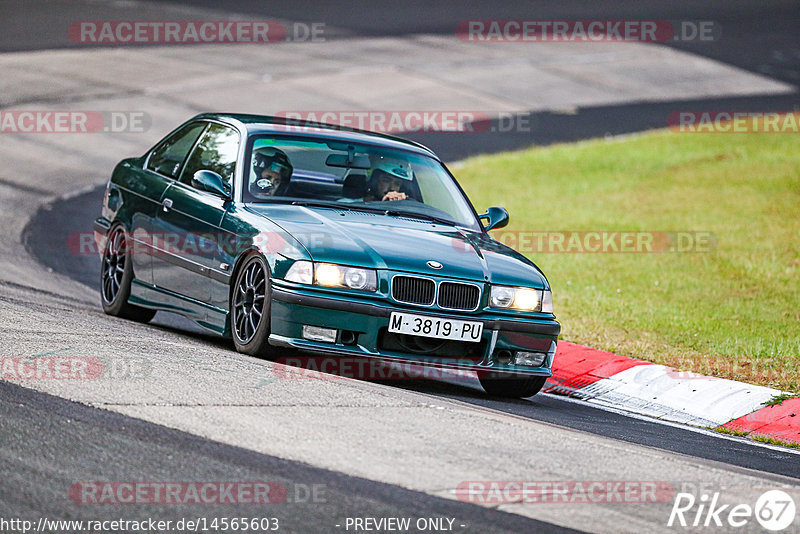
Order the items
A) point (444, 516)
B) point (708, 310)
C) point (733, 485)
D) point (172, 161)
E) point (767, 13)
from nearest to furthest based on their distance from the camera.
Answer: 1. point (444, 516)
2. point (733, 485)
3. point (172, 161)
4. point (708, 310)
5. point (767, 13)

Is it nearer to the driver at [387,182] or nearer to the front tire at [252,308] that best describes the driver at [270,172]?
the driver at [387,182]

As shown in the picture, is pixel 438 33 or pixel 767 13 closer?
pixel 438 33

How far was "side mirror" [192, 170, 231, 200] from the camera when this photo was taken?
340 inches

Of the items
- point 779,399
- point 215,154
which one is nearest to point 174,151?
point 215,154

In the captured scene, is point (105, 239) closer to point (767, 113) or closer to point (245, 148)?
point (245, 148)

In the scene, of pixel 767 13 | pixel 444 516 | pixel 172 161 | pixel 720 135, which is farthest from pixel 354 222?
pixel 767 13

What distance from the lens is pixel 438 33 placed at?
114 ft

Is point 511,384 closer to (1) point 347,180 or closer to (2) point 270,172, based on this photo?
(1) point 347,180

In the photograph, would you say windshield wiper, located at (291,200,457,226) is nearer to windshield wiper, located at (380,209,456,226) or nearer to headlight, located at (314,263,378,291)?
windshield wiper, located at (380,209,456,226)

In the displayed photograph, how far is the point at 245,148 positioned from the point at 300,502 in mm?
4392

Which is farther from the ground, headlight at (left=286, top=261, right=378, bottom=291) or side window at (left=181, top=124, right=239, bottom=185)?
side window at (left=181, top=124, right=239, bottom=185)

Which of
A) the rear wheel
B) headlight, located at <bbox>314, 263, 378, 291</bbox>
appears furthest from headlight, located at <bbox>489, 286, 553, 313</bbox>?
headlight, located at <bbox>314, 263, 378, 291</bbox>

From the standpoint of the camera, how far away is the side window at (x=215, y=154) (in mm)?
9039

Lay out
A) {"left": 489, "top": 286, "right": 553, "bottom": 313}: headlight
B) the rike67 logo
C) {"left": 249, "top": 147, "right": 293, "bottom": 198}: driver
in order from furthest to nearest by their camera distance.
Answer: {"left": 249, "top": 147, "right": 293, "bottom": 198}: driver, {"left": 489, "top": 286, "right": 553, "bottom": 313}: headlight, the rike67 logo
